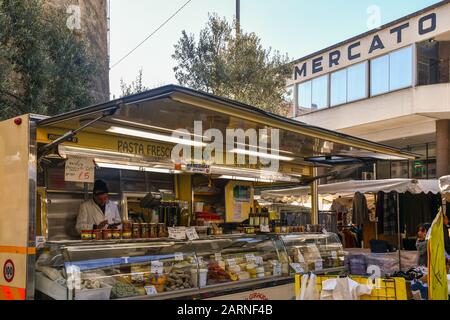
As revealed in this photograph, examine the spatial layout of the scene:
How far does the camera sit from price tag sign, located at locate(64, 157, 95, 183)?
18.9ft

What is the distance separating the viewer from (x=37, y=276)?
15.6 ft

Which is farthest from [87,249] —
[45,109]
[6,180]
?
[45,109]

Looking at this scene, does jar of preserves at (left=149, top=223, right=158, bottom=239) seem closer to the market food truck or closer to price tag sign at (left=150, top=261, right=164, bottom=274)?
the market food truck

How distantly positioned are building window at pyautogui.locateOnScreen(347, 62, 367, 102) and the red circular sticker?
16.4m

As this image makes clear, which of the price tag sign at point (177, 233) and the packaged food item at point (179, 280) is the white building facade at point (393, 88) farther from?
the packaged food item at point (179, 280)

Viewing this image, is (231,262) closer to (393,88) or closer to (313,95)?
(393,88)

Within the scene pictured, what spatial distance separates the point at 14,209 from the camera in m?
4.85

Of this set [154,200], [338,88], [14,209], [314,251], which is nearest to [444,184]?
[314,251]

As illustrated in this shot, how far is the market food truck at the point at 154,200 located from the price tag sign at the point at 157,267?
0.04ft

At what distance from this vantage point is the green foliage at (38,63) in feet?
26.9
